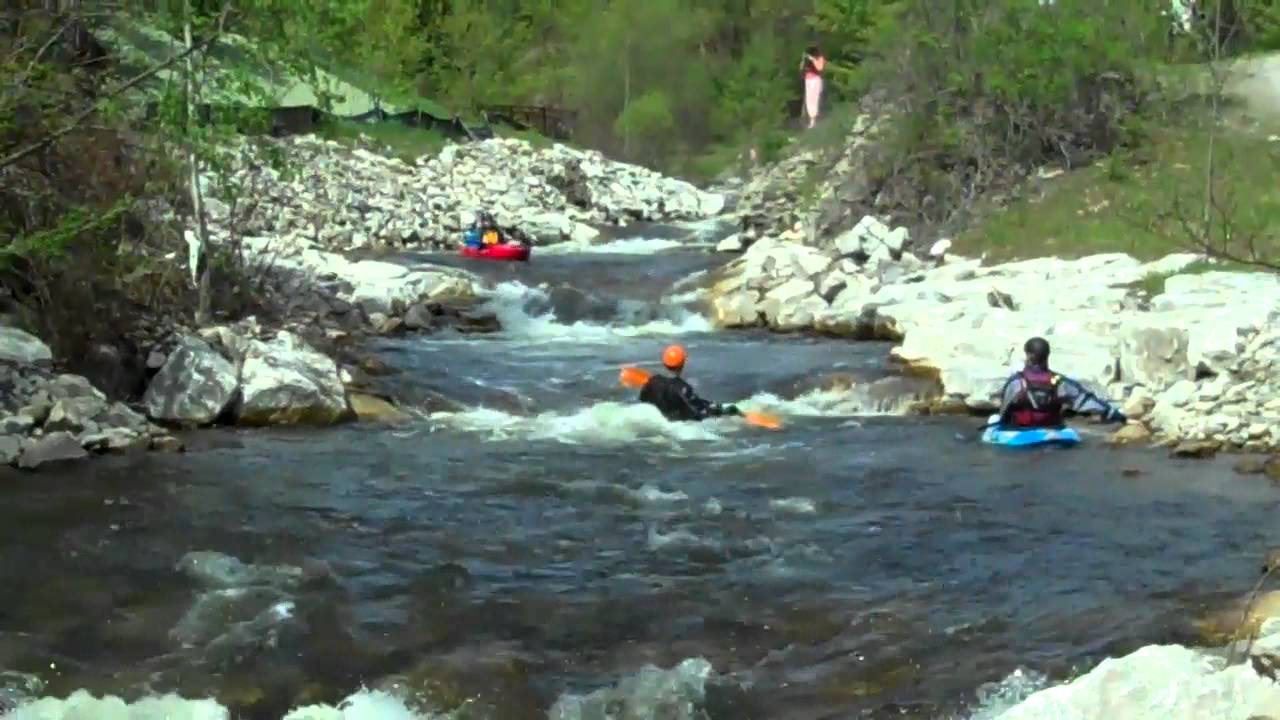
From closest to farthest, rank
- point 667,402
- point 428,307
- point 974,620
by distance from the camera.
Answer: point 974,620 < point 667,402 < point 428,307

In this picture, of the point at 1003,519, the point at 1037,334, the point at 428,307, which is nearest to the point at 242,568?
the point at 1003,519

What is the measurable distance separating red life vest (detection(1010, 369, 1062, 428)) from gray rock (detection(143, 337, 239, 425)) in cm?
723

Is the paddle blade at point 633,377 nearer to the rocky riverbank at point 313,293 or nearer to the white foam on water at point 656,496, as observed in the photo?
the rocky riverbank at point 313,293

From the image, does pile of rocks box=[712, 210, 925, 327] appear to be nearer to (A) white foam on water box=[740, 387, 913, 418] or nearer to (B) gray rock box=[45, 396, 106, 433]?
(A) white foam on water box=[740, 387, 913, 418]

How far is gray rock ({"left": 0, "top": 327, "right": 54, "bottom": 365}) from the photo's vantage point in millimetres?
12164

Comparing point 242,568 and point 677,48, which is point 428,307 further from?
point 677,48

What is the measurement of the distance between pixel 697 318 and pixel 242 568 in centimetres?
1280

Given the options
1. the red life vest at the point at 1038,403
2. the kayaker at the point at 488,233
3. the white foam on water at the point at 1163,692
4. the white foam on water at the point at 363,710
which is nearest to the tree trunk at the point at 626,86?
the kayaker at the point at 488,233

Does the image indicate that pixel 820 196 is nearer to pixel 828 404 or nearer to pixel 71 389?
pixel 828 404

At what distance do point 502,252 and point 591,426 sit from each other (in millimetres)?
13080

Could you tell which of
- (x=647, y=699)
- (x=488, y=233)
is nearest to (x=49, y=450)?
(x=647, y=699)

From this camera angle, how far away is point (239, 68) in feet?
31.6

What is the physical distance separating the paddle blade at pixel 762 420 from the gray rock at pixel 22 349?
6.34 meters

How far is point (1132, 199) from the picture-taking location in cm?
2259
